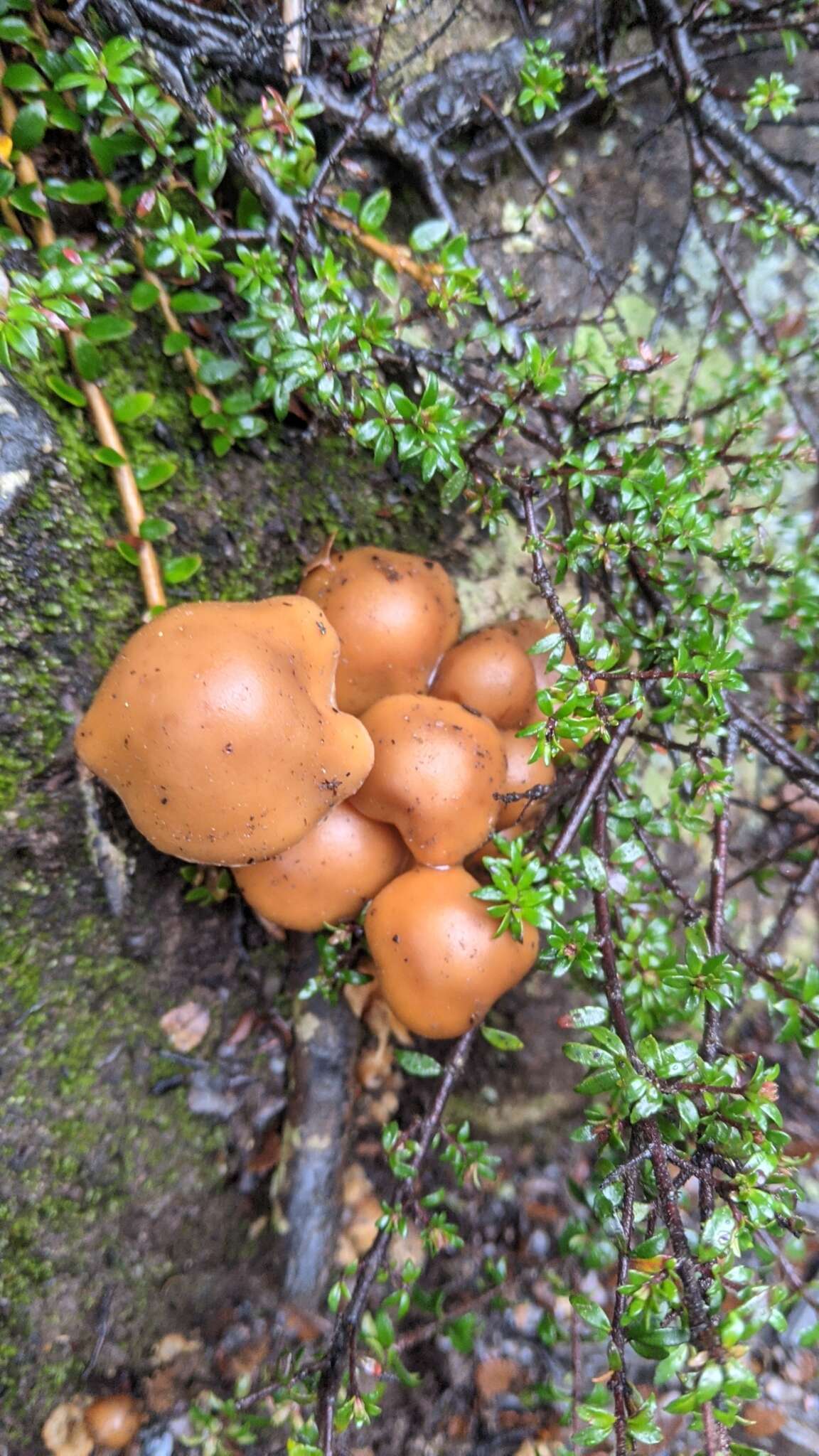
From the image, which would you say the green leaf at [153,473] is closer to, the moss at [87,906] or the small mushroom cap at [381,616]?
the moss at [87,906]

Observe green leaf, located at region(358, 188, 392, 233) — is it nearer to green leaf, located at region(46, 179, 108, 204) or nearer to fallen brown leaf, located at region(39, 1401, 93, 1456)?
green leaf, located at region(46, 179, 108, 204)

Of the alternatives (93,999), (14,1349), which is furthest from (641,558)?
(14,1349)

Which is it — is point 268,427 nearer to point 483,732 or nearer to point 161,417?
point 161,417

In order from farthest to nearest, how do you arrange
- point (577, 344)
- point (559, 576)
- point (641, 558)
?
1. point (577, 344)
2. point (641, 558)
3. point (559, 576)

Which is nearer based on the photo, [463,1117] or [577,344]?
[577,344]

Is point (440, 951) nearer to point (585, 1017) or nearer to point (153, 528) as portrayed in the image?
point (585, 1017)

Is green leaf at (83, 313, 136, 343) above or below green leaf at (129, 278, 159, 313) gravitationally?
below

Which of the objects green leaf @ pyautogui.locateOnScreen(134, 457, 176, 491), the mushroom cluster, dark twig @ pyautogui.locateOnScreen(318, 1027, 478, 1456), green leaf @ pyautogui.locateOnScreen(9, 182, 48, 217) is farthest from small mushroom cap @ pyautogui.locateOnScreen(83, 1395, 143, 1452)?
green leaf @ pyautogui.locateOnScreen(9, 182, 48, 217)
